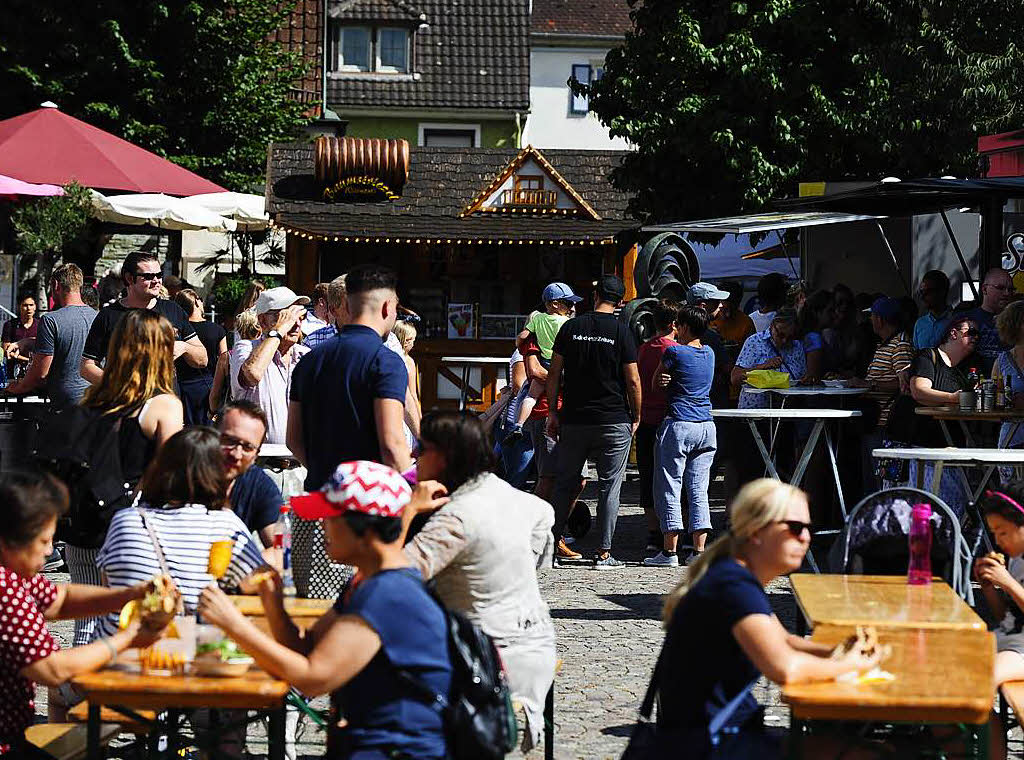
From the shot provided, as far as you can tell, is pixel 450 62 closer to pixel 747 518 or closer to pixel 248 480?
pixel 248 480

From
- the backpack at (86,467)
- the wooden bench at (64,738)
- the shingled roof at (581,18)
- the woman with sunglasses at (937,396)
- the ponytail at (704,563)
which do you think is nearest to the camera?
the ponytail at (704,563)

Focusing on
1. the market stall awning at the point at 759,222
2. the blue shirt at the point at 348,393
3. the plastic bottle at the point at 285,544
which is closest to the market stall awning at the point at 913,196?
the market stall awning at the point at 759,222

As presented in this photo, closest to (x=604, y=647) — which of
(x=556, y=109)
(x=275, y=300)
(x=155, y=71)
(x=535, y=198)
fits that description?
(x=275, y=300)

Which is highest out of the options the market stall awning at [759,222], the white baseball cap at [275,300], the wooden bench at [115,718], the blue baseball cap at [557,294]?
the market stall awning at [759,222]

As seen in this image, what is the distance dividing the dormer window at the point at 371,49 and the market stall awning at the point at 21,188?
2588 centimetres

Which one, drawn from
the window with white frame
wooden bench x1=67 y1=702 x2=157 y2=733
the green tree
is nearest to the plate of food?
wooden bench x1=67 y1=702 x2=157 y2=733

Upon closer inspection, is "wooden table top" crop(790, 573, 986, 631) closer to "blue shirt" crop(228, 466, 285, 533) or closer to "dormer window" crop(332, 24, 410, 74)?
"blue shirt" crop(228, 466, 285, 533)

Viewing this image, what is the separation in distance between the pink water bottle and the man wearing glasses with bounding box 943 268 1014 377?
434 centimetres

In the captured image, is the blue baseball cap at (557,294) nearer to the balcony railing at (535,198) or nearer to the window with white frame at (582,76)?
the balcony railing at (535,198)

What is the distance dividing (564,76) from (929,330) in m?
38.2

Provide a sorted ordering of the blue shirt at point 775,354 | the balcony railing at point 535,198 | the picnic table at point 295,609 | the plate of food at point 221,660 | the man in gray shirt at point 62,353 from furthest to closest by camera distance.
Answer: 1. the balcony railing at point 535,198
2. the blue shirt at point 775,354
3. the man in gray shirt at point 62,353
4. the picnic table at point 295,609
5. the plate of food at point 221,660

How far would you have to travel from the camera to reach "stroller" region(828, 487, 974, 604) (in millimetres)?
6137

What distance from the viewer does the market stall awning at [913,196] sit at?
35.6ft

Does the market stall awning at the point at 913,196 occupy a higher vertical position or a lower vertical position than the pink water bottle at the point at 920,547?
higher
